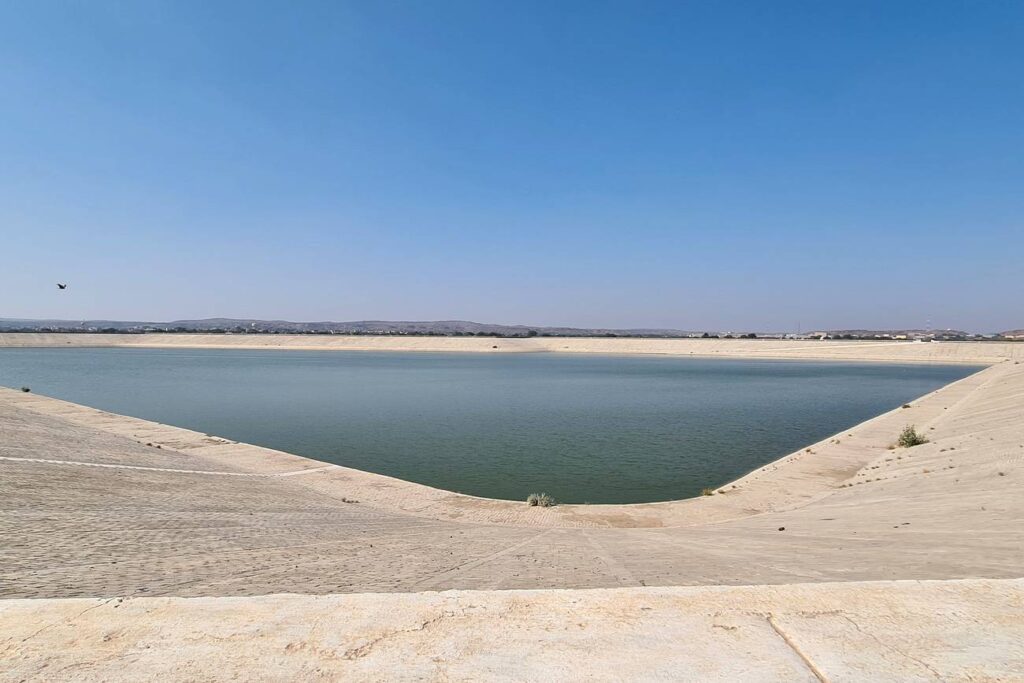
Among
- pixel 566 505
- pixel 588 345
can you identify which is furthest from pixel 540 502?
pixel 588 345

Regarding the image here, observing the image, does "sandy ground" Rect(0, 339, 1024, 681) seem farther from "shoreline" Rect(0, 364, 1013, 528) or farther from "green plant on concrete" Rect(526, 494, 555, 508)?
"green plant on concrete" Rect(526, 494, 555, 508)

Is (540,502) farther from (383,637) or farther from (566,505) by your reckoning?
(383,637)

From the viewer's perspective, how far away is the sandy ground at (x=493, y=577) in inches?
138

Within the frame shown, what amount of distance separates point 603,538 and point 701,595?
226 inches

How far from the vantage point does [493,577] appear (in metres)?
6.52

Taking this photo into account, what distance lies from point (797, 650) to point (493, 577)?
12.1 ft

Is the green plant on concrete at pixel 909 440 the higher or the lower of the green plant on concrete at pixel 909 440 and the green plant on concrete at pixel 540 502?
the higher

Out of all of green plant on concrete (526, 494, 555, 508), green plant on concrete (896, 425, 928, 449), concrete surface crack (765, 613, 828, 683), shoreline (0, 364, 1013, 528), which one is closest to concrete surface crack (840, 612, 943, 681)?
concrete surface crack (765, 613, 828, 683)

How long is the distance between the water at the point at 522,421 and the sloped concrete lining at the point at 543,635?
38.0ft

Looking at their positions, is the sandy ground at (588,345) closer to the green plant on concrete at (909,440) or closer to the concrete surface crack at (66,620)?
the green plant on concrete at (909,440)

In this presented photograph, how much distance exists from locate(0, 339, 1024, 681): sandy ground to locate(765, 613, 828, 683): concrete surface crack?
2 cm

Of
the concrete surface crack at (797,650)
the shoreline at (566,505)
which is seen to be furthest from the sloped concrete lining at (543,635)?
the shoreline at (566,505)

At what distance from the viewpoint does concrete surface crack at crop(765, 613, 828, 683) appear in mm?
3308

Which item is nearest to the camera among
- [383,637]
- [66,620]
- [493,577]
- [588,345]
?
[383,637]
